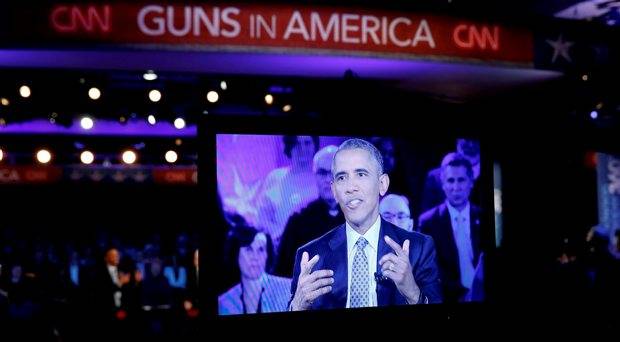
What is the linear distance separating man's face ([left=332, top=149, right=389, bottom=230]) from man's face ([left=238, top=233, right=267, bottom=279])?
0.56 m

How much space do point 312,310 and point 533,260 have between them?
4.02 meters

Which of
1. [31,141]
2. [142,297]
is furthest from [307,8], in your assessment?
[31,141]

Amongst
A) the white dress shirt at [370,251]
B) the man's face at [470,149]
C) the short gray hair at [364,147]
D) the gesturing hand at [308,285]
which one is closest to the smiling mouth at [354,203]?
the white dress shirt at [370,251]

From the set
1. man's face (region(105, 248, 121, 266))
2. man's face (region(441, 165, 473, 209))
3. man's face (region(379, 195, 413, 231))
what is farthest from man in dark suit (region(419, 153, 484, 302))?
man's face (region(105, 248, 121, 266))

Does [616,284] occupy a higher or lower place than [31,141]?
lower

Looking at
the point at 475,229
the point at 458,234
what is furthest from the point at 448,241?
the point at 475,229

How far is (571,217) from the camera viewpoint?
9180 mm

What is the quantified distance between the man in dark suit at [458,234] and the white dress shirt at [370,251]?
39 centimetres

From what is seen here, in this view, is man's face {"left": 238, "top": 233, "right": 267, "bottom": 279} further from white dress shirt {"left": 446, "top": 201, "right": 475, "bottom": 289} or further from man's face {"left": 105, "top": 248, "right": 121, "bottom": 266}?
man's face {"left": 105, "top": 248, "right": 121, "bottom": 266}

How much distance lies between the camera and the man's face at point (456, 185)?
445 cm

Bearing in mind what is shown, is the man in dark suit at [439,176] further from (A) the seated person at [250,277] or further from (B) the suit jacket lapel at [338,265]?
(A) the seated person at [250,277]

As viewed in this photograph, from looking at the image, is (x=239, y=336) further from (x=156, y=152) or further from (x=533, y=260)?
(x=156, y=152)

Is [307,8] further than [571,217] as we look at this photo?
No

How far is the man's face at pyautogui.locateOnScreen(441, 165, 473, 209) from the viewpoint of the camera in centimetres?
445
